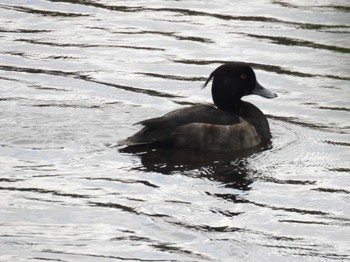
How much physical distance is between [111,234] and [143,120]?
3407 mm

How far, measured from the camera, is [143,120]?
1271 cm

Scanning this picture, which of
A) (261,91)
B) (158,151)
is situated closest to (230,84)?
(261,91)

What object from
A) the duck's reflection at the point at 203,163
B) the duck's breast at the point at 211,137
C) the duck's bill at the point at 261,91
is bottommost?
the duck's reflection at the point at 203,163

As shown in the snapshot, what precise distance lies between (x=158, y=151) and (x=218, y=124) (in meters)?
0.62

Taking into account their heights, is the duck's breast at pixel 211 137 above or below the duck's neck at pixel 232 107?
below

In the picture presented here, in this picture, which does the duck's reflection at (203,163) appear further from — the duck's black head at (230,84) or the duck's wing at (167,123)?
the duck's black head at (230,84)

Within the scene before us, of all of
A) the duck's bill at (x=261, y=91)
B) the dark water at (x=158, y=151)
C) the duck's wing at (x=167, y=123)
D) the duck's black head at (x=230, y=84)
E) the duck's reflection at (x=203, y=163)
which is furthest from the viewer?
the duck's bill at (x=261, y=91)

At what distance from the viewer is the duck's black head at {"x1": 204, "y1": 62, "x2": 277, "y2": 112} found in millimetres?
12594

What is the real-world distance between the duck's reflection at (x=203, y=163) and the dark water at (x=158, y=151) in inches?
1.0

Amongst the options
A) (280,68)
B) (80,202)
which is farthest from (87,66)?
(80,202)

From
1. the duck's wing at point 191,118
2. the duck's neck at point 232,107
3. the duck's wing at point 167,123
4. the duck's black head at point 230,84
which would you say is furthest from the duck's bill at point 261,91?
the duck's wing at point 167,123

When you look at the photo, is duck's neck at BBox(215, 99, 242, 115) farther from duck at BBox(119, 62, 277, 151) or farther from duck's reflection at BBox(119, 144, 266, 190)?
duck's reflection at BBox(119, 144, 266, 190)

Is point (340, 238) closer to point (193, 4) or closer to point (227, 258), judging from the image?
point (227, 258)

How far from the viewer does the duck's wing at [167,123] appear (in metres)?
12.0
